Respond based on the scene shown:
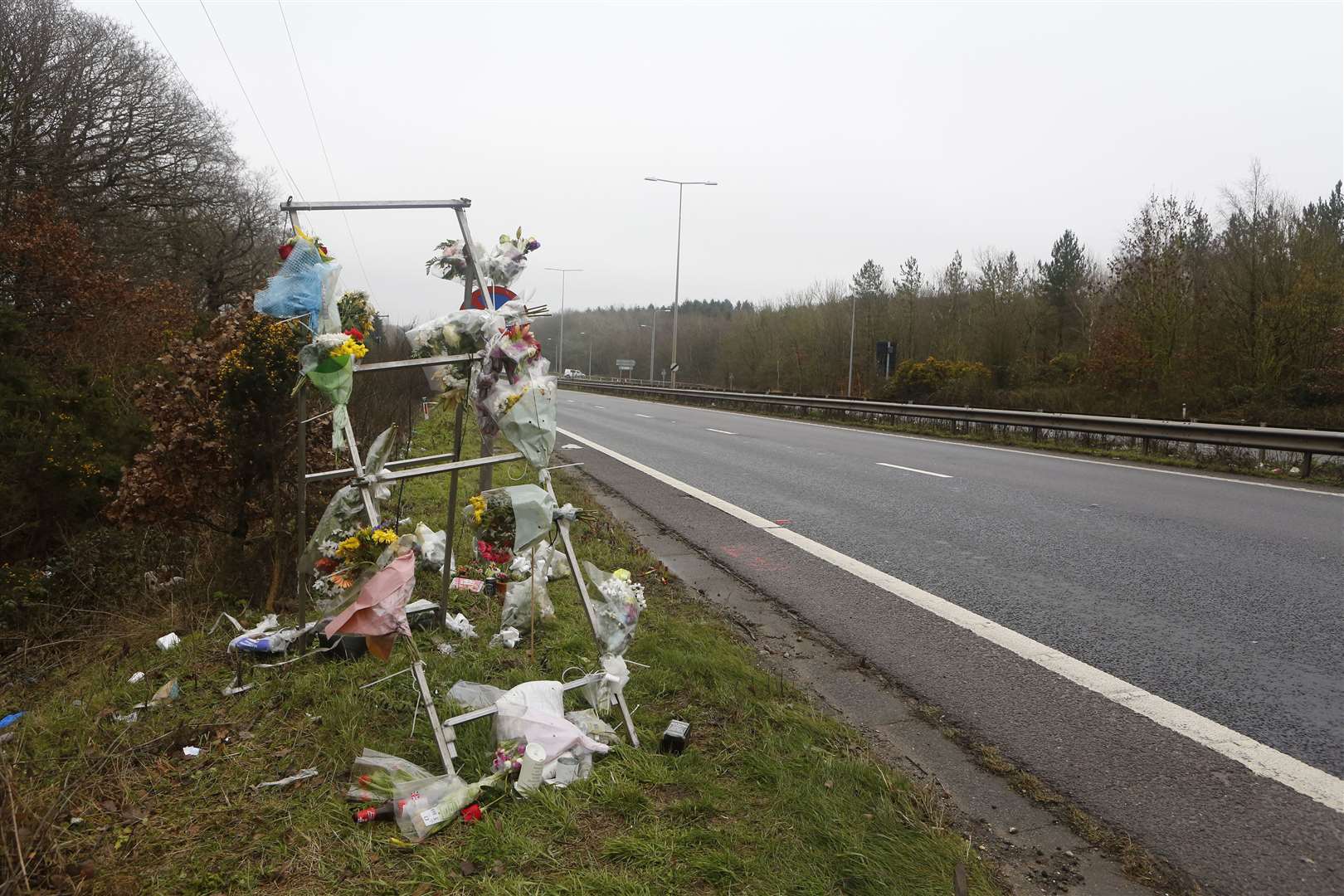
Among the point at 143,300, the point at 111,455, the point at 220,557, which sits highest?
the point at 143,300

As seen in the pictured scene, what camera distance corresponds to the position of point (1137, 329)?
95.3ft

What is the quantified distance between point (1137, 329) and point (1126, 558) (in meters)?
26.8

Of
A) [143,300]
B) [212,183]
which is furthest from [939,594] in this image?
[212,183]

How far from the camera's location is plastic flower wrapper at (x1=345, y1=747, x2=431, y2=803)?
2682mm

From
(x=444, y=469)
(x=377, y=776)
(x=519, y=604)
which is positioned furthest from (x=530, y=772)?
(x=519, y=604)

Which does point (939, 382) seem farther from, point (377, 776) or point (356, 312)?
point (377, 776)

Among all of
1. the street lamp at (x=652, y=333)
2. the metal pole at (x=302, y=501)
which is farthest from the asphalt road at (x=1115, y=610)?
the street lamp at (x=652, y=333)

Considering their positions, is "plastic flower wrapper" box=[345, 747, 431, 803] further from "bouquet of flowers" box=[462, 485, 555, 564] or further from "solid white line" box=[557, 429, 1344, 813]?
"solid white line" box=[557, 429, 1344, 813]

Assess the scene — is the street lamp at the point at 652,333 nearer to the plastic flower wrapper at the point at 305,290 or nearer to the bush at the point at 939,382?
the bush at the point at 939,382

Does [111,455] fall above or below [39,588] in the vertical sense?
above

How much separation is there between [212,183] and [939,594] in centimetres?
2722

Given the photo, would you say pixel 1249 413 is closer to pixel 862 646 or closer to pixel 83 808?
pixel 862 646

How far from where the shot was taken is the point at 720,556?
636 cm

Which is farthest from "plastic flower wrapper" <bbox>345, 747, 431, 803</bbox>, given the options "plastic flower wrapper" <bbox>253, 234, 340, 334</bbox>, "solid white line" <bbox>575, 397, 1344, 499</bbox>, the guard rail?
the guard rail
